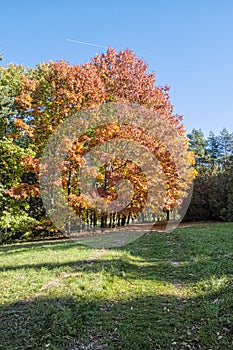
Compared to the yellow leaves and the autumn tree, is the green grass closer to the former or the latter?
the autumn tree

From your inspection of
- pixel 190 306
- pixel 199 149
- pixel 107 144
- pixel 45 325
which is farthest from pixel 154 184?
pixel 199 149

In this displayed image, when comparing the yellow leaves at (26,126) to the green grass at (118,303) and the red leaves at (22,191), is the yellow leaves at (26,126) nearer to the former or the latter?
the red leaves at (22,191)

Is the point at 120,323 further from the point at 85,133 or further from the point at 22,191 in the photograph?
the point at 22,191

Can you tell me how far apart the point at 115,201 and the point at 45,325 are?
9.03 meters

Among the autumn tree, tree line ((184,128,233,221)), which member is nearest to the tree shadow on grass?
the autumn tree

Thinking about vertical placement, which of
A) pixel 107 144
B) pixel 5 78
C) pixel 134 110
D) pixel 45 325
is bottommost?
pixel 45 325

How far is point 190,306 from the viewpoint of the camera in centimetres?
390

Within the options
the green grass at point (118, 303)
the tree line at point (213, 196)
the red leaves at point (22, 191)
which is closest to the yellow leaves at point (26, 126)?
the red leaves at point (22, 191)

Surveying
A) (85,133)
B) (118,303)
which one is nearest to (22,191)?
(85,133)

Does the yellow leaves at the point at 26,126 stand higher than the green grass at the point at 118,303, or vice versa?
the yellow leaves at the point at 26,126

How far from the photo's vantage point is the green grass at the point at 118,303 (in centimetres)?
306

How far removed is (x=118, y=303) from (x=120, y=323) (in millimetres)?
637

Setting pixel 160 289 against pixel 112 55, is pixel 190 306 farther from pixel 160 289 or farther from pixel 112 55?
pixel 112 55

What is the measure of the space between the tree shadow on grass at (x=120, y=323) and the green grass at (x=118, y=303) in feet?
0.04
